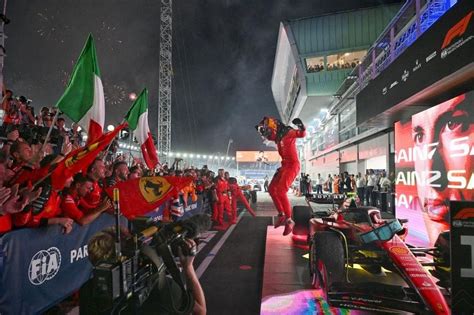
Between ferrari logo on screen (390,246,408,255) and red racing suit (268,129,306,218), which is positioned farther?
red racing suit (268,129,306,218)

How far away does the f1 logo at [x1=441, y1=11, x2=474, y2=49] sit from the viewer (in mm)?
4528

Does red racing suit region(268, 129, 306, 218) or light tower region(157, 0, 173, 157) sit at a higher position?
light tower region(157, 0, 173, 157)

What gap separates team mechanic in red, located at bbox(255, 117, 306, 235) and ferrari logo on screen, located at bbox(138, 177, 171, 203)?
96.3 inches

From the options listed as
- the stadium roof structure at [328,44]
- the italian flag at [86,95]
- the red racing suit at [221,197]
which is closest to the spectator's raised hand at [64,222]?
the italian flag at [86,95]

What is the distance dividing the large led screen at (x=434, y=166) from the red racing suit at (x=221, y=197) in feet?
17.5

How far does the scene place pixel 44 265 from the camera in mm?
3035

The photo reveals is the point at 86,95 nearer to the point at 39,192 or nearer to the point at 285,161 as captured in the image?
the point at 39,192

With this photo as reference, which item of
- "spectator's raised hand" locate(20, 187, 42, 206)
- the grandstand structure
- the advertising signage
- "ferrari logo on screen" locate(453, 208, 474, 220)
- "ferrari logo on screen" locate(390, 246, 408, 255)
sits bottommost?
"ferrari logo on screen" locate(390, 246, 408, 255)

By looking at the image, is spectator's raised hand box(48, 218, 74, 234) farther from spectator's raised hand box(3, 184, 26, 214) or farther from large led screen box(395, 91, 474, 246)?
large led screen box(395, 91, 474, 246)

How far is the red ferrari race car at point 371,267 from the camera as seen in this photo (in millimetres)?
2685

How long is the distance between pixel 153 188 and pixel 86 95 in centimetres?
182

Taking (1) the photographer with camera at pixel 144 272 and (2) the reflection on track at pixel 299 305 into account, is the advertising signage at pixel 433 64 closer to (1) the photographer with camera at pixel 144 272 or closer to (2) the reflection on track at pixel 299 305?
(2) the reflection on track at pixel 299 305

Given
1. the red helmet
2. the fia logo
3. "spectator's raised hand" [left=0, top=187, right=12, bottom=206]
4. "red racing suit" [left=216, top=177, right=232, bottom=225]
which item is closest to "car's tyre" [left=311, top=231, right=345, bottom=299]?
the red helmet

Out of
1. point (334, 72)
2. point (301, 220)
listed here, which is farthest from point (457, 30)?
point (334, 72)
